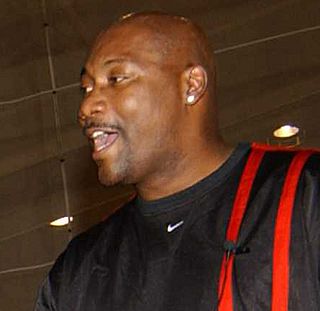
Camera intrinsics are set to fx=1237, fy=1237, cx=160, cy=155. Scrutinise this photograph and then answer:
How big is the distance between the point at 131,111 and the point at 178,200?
103 millimetres

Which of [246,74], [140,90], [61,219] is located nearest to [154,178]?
[140,90]

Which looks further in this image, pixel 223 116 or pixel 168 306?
pixel 223 116

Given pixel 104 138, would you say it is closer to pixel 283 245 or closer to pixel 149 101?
pixel 149 101

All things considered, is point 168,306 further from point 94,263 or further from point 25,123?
point 25,123

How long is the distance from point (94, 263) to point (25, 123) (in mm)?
1440

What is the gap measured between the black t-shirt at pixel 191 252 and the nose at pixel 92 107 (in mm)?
112

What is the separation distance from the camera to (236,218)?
3.89ft

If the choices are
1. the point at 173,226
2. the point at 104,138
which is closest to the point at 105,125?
the point at 104,138

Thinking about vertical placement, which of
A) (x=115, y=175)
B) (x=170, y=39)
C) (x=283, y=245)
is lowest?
(x=283, y=245)

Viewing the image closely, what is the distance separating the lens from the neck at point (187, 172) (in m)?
1.25

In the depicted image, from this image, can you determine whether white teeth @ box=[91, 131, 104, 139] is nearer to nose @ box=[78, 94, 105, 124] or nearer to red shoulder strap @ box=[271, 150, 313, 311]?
nose @ box=[78, 94, 105, 124]

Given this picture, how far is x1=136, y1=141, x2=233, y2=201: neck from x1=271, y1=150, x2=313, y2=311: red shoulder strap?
10 cm

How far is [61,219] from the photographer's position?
8.87 feet

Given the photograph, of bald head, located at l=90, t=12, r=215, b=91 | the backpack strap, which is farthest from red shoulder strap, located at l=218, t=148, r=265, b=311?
bald head, located at l=90, t=12, r=215, b=91
